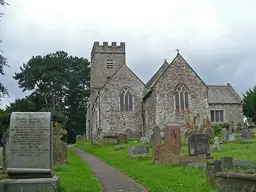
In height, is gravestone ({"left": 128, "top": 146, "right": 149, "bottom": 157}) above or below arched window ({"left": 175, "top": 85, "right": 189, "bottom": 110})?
below

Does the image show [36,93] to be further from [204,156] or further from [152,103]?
[204,156]

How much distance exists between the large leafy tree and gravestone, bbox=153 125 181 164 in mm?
38884

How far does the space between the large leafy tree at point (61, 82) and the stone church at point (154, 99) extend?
9819 mm

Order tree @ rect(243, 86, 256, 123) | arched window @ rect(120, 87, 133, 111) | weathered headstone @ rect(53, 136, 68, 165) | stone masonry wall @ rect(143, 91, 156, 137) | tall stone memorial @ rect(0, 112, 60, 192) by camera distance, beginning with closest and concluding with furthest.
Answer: tall stone memorial @ rect(0, 112, 60, 192) < weathered headstone @ rect(53, 136, 68, 165) < stone masonry wall @ rect(143, 91, 156, 137) < arched window @ rect(120, 87, 133, 111) < tree @ rect(243, 86, 256, 123)

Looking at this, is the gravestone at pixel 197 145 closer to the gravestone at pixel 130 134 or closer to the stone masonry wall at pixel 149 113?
the stone masonry wall at pixel 149 113

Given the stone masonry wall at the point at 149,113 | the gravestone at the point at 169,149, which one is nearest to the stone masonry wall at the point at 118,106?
the stone masonry wall at the point at 149,113

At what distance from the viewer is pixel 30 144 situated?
8992 millimetres

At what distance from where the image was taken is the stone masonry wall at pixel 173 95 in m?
39.4

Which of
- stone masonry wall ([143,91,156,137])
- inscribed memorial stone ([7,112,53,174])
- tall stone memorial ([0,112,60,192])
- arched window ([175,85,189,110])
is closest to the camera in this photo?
tall stone memorial ([0,112,60,192])

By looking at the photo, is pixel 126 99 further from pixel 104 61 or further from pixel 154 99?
pixel 104 61

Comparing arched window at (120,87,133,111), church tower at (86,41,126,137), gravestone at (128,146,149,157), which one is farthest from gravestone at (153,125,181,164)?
church tower at (86,41,126,137)

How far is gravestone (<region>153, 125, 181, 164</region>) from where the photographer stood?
53.3ft

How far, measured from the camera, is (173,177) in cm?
1207

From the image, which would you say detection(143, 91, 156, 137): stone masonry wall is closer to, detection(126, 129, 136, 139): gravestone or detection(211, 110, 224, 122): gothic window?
detection(126, 129, 136, 139): gravestone
